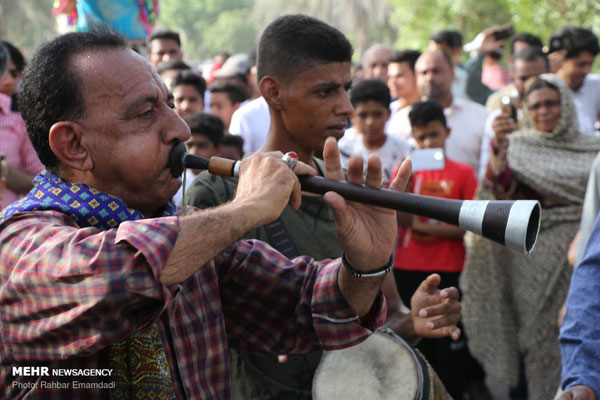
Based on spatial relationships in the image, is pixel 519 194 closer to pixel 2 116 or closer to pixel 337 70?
pixel 337 70

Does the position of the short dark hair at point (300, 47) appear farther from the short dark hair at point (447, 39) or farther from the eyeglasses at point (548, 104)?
the short dark hair at point (447, 39)

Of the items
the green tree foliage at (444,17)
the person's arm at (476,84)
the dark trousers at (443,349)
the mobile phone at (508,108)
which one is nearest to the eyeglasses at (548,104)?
the mobile phone at (508,108)

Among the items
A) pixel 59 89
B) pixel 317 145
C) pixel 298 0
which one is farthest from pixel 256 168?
pixel 298 0

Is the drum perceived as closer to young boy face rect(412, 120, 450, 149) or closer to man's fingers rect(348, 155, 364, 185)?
man's fingers rect(348, 155, 364, 185)

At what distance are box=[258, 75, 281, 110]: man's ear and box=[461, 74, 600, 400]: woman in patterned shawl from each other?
234 cm

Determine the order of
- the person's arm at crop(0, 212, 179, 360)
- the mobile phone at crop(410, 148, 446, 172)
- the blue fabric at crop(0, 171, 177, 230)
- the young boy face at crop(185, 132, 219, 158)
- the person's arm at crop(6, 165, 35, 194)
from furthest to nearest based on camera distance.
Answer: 1. the young boy face at crop(185, 132, 219, 158)
2. the person's arm at crop(6, 165, 35, 194)
3. the mobile phone at crop(410, 148, 446, 172)
4. the blue fabric at crop(0, 171, 177, 230)
5. the person's arm at crop(0, 212, 179, 360)

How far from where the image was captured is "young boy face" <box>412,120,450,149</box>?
569cm

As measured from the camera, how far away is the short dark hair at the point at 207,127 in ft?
18.1

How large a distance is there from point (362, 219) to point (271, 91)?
1368 mm

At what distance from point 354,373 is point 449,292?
1.67 ft

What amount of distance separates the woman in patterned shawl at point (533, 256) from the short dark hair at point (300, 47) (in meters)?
2.21

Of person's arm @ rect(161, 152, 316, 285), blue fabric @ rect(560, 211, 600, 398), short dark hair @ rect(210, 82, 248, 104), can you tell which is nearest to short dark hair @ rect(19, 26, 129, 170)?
person's arm @ rect(161, 152, 316, 285)

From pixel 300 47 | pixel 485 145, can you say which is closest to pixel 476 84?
pixel 485 145

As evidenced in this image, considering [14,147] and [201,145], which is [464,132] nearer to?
[201,145]
